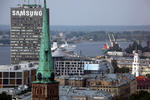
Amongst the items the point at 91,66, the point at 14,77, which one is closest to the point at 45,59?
the point at 14,77

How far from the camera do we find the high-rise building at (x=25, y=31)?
117 metres

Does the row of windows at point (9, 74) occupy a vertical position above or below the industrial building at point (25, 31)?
below

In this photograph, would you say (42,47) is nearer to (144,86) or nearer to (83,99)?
(83,99)

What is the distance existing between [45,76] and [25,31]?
7770cm

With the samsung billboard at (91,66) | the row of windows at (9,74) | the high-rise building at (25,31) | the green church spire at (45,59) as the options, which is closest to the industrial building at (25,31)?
the high-rise building at (25,31)

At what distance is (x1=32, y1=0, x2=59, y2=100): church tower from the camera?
41.3 m

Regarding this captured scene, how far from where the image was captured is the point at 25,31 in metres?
119

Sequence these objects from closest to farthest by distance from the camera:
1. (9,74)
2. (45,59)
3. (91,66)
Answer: (45,59)
(9,74)
(91,66)

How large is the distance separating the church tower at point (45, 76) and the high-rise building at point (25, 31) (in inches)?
2865

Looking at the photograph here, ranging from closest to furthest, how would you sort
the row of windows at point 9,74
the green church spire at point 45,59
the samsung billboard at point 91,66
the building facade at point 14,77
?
the green church spire at point 45,59 → the building facade at point 14,77 → the row of windows at point 9,74 → the samsung billboard at point 91,66

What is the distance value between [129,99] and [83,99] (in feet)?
13.3

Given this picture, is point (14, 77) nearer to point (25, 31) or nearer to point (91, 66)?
Result: point (91, 66)

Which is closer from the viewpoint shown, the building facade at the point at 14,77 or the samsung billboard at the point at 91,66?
the building facade at the point at 14,77

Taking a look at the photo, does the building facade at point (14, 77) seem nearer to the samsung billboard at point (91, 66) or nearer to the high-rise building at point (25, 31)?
the samsung billboard at point (91, 66)
